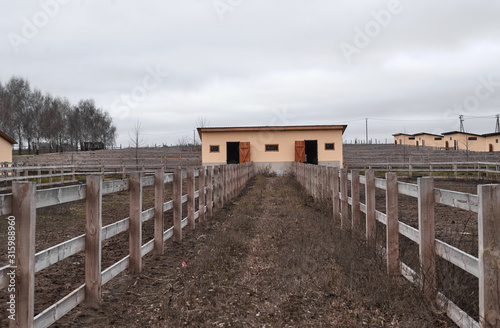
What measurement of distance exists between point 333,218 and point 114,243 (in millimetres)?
4618

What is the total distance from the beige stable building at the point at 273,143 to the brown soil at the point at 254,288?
22.6 meters

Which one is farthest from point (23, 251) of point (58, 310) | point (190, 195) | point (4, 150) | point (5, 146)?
point (5, 146)

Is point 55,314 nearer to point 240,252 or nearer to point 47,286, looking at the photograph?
point 47,286

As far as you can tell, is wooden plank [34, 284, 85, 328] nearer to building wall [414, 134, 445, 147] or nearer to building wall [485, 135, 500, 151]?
building wall [485, 135, 500, 151]

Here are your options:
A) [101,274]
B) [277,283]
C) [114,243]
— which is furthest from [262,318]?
[114,243]

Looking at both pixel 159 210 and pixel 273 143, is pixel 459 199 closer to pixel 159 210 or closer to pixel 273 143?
pixel 159 210

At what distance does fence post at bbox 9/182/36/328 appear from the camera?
102 inches

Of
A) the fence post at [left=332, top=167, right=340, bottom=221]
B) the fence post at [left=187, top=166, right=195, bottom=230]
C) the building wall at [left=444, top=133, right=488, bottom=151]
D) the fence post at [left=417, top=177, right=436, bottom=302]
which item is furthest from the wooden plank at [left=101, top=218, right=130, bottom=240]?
the building wall at [left=444, top=133, right=488, bottom=151]

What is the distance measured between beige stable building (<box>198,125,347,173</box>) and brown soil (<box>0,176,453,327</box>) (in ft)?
74.1

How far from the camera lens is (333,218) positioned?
8141mm

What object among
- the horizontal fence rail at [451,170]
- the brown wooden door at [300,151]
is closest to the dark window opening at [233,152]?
the brown wooden door at [300,151]

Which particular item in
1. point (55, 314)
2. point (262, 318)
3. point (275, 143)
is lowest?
point (262, 318)

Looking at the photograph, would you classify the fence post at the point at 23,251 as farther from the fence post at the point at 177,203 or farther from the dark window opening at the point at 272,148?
the dark window opening at the point at 272,148

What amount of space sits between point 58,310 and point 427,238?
11.2 ft
